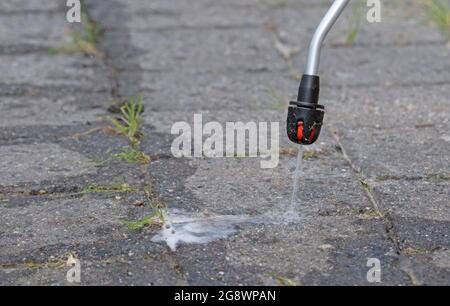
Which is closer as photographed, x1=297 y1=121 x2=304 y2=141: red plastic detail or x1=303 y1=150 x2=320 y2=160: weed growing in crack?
x1=297 y1=121 x2=304 y2=141: red plastic detail

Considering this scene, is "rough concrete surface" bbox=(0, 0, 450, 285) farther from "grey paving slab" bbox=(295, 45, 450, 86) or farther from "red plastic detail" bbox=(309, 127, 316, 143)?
"red plastic detail" bbox=(309, 127, 316, 143)

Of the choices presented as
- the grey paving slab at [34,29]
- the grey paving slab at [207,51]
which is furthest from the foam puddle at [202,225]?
the grey paving slab at [34,29]

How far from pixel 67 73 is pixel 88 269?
1517 millimetres

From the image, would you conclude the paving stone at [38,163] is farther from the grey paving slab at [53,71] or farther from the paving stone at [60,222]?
the grey paving slab at [53,71]

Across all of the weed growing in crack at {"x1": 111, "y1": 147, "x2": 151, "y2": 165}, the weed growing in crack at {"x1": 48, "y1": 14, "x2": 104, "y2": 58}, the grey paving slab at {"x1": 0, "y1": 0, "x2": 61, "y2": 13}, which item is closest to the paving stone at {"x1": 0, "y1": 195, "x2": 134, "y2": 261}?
the weed growing in crack at {"x1": 111, "y1": 147, "x2": 151, "y2": 165}

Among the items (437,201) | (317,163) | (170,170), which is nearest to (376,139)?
(317,163)

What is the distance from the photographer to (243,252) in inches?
81.7

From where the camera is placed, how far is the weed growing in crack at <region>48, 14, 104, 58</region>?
361 centimetres

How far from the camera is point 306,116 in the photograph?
217cm

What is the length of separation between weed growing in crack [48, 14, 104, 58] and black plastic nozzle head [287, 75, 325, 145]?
1546 mm

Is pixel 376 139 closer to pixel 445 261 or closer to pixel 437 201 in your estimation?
pixel 437 201

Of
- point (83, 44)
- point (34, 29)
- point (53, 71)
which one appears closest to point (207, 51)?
point (83, 44)

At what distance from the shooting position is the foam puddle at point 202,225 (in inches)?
84.5
